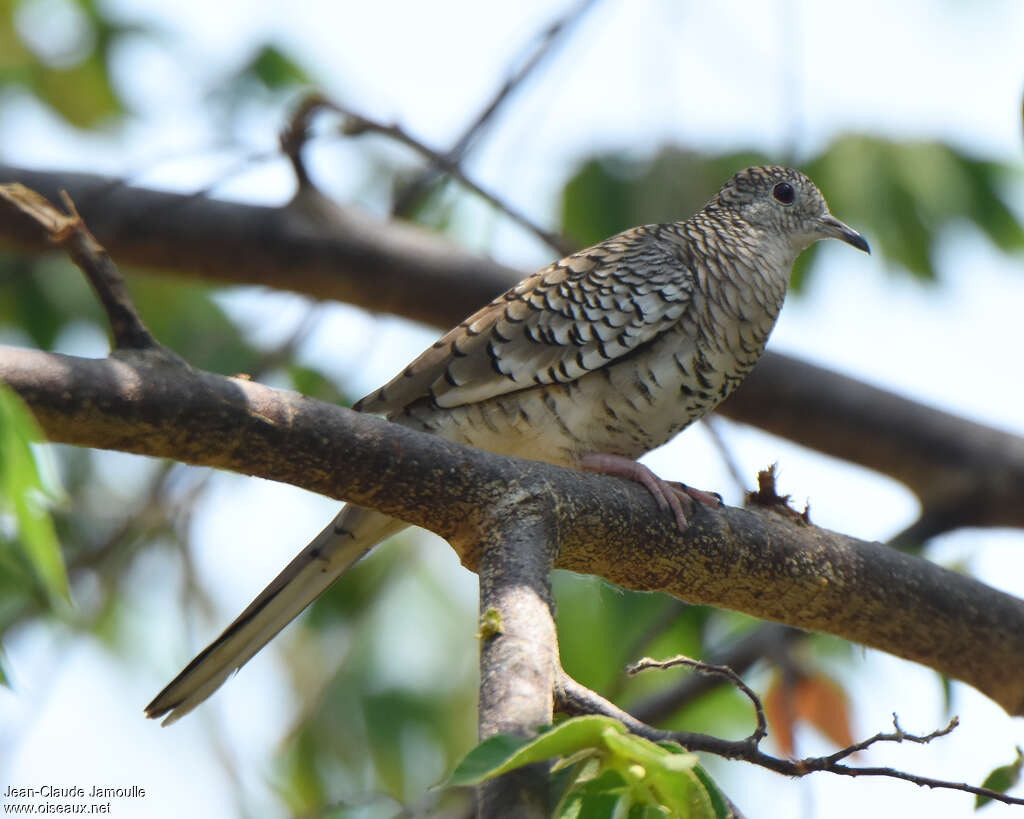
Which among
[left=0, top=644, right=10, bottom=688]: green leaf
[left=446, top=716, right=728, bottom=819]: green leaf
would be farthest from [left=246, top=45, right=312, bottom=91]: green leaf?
[left=446, top=716, right=728, bottom=819]: green leaf

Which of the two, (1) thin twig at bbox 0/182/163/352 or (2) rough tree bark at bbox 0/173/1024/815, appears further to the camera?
(1) thin twig at bbox 0/182/163/352

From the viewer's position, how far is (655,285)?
3045mm

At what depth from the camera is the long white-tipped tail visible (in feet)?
7.70

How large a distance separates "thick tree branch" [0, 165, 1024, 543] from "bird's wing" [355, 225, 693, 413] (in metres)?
0.92

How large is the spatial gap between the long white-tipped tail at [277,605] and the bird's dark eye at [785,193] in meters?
1.64

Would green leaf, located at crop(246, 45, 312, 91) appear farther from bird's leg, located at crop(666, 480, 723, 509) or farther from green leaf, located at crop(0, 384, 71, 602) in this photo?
green leaf, located at crop(0, 384, 71, 602)

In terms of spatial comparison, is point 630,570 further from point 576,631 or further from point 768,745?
point 768,745

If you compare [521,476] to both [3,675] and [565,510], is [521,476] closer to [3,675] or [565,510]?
[565,510]

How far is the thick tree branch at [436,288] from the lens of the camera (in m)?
3.83

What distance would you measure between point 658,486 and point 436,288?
1.69 meters

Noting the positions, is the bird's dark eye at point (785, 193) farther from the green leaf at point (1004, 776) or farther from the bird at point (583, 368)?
the green leaf at point (1004, 776)

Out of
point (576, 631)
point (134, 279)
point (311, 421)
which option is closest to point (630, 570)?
point (311, 421)

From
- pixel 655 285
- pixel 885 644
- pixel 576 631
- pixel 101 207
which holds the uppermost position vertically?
pixel 101 207

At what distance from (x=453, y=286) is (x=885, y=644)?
6.29 ft
